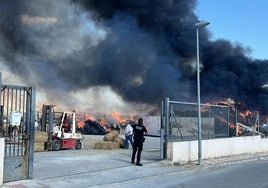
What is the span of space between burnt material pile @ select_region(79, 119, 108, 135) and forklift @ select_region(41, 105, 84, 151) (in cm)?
1684

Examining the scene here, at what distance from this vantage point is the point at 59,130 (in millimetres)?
22438

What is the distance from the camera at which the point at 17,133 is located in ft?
33.5

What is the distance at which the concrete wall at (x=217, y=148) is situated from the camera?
51.5ft

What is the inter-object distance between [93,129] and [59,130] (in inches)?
735

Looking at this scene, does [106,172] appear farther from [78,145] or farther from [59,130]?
[59,130]

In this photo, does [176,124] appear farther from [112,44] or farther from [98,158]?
[112,44]

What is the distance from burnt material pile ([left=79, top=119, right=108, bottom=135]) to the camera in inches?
1608

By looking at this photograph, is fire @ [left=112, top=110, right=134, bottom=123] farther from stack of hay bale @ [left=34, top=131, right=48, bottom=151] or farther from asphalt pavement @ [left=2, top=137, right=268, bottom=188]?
asphalt pavement @ [left=2, top=137, right=268, bottom=188]

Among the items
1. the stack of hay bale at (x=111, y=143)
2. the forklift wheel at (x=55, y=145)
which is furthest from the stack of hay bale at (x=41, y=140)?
the stack of hay bale at (x=111, y=143)

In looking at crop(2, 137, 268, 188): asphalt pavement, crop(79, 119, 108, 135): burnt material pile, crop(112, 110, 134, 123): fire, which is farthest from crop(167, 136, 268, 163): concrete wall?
crop(112, 110, 134, 123): fire

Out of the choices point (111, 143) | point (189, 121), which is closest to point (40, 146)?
point (111, 143)

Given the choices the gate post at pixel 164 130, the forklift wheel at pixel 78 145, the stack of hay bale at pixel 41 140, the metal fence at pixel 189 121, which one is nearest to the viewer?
the gate post at pixel 164 130

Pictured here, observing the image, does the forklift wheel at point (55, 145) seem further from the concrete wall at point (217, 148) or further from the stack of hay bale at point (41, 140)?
the concrete wall at point (217, 148)

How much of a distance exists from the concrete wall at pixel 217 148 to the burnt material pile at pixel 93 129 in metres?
20.5
